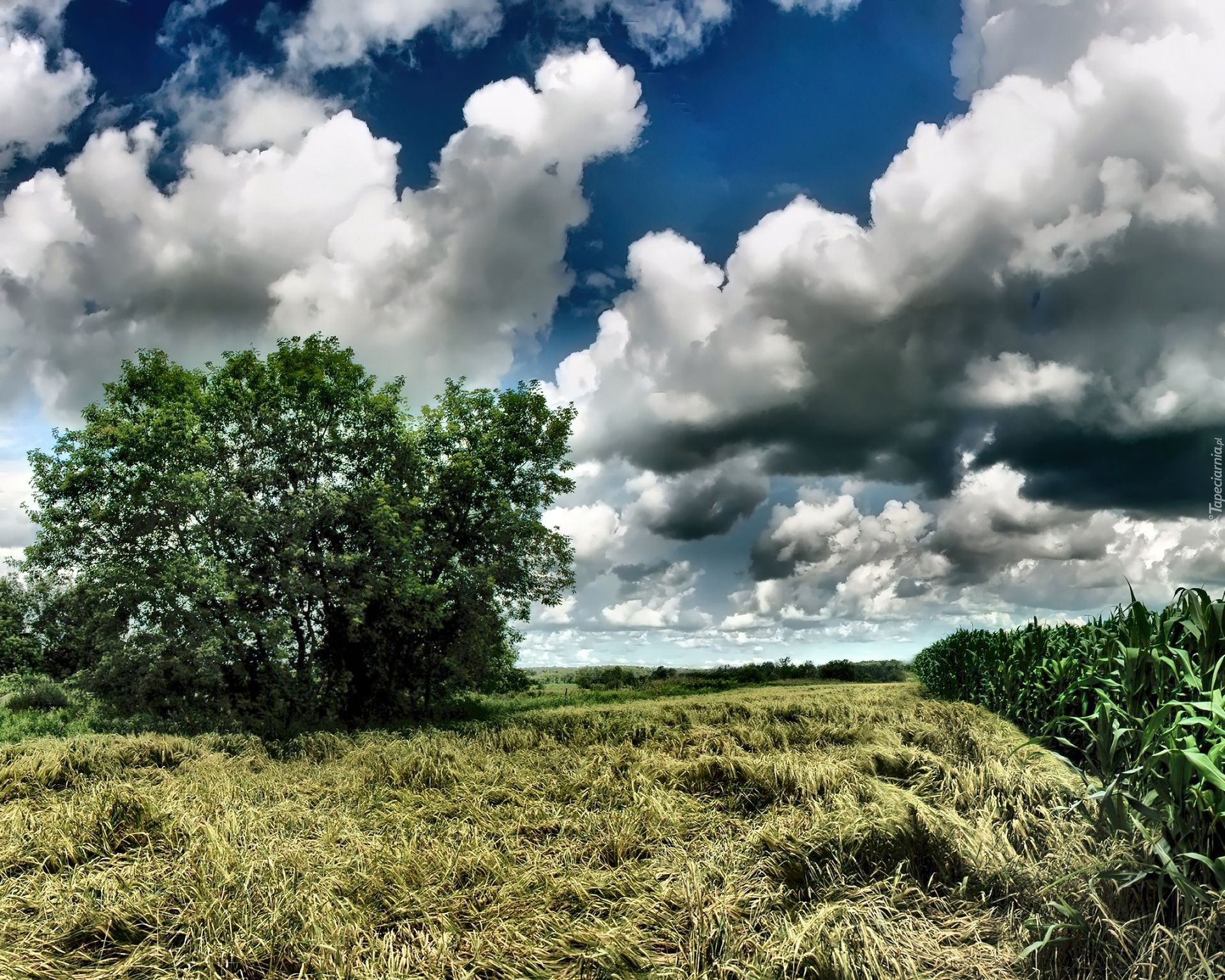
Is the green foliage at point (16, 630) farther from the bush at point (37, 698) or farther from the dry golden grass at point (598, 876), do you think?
the dry golden grass at point (598, 876)

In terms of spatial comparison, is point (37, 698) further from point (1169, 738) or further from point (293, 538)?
point (1169, 738)

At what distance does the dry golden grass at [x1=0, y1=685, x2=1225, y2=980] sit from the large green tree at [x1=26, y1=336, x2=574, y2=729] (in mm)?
8349

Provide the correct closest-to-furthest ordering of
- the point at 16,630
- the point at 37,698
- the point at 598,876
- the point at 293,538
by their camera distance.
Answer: the point at 598,876 → the point at 293,538 → the point at 37,698 → the point at 16,630

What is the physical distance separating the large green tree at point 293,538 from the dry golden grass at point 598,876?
27.4ft

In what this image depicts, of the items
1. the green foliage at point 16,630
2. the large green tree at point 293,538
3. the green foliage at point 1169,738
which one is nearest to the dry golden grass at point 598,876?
the green foliage at point 1169,738

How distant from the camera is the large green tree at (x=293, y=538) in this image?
14859 mm

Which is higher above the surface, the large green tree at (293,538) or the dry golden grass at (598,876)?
the large green tree at (293,538)

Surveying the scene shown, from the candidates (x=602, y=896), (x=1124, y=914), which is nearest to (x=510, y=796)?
(x=602, y=896)

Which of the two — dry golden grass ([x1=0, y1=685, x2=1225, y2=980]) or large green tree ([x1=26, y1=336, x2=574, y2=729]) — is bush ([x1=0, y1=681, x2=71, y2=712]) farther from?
dry golden grass ([x1=0, y1=685, x2=1225, y2=980])

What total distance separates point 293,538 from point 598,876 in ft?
44.5

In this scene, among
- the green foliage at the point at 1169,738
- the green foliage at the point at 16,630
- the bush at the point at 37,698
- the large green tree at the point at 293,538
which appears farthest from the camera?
the green foliage at the point at 16,630

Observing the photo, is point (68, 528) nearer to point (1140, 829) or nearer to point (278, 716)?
point (278, 716)

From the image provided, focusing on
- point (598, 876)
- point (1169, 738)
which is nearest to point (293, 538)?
point (598, 876)

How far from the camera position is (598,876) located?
172 inches
